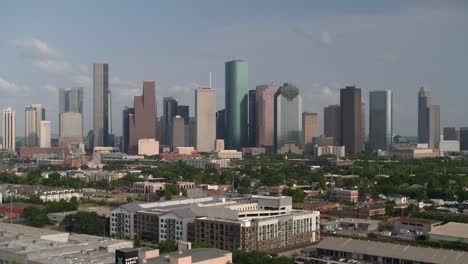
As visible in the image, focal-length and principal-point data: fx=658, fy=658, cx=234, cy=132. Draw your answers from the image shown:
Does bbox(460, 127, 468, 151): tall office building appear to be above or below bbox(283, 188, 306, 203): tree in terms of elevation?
above

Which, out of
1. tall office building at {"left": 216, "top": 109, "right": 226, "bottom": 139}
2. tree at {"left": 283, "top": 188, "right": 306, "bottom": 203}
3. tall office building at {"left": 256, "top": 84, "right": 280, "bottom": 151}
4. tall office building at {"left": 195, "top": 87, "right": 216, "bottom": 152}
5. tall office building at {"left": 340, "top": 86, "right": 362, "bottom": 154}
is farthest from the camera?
tall office building at {"left": 216, "top": 109, "right": 226, "bottom": 139}

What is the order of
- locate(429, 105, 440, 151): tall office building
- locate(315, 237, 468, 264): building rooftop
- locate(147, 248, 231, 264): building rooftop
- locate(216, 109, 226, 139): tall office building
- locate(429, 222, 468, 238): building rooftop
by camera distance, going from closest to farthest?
1. locate(147, 248, 231, 264): building rooftop
2. locate(315, 237, 468, 264): building rooftop
3. locate(429, 222, 468, 238): building rooftop
4. locate(216, 109, 226, 139): tall office building
5. locate(429, 105, 440, 151): tall office building

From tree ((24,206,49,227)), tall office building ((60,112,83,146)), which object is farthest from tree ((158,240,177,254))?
tall office building ((60,112,83,146))

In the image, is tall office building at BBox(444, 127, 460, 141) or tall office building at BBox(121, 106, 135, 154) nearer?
tall office building at BBox(121, 106, 135, 154)

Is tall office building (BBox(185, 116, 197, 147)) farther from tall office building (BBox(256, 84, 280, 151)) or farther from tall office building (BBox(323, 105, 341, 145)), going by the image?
tall office building (BBox(323, 105, 341, 145))

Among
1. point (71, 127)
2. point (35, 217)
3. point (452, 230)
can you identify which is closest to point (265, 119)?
point (71, 127)

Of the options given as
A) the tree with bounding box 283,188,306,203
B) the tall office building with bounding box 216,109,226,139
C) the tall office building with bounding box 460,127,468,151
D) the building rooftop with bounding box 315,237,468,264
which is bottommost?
the building rooftop with bounding box 315,237,468,264

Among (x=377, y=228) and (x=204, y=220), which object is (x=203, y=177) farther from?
(x=204, y=220)

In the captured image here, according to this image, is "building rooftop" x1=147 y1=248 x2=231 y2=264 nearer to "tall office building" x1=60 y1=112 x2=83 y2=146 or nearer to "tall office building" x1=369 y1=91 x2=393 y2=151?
"tall office building" x1=369 y1=91 x2=393 y2=151

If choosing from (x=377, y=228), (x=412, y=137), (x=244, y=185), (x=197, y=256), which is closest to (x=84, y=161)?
(x=244, y=185)
